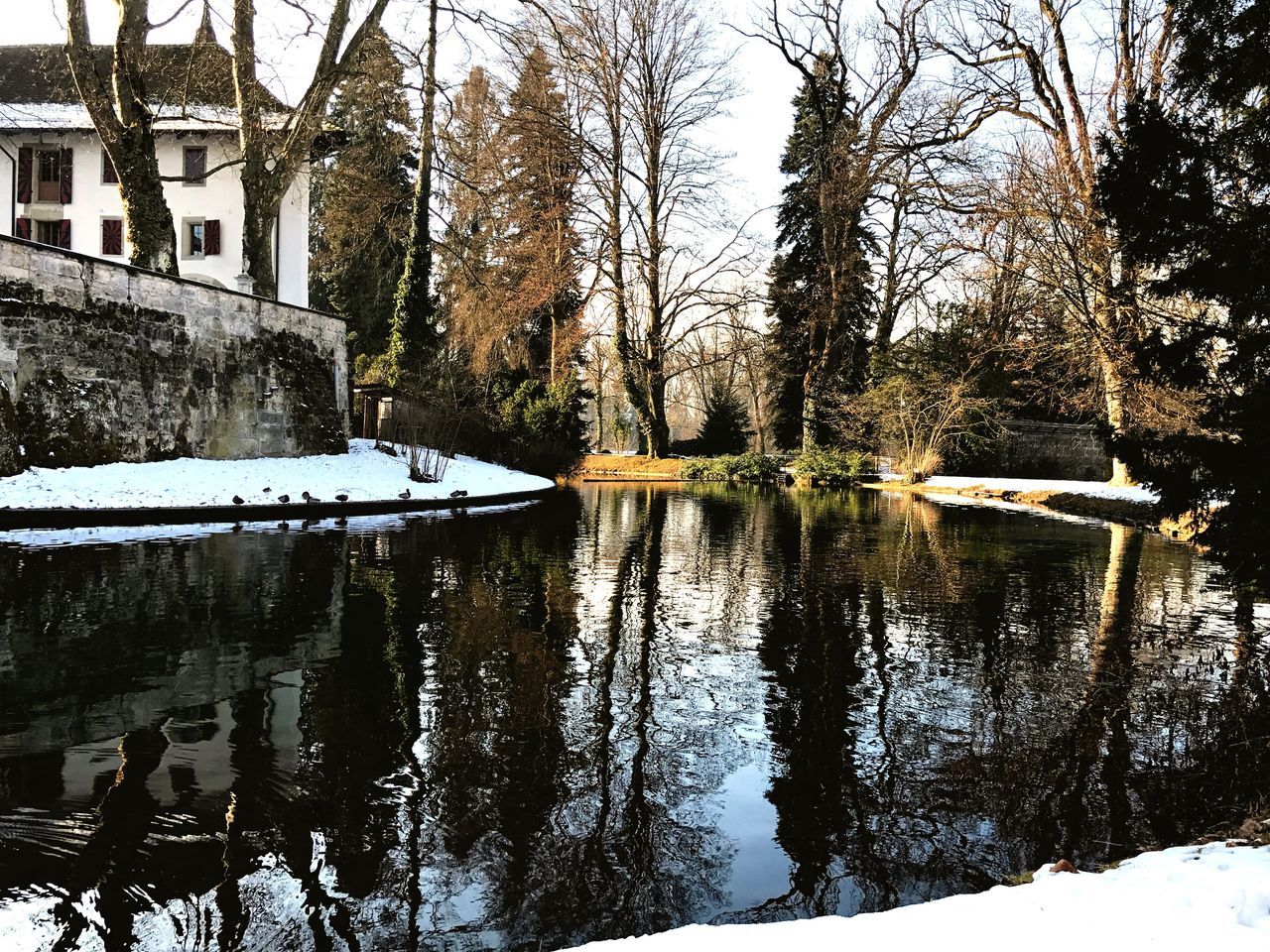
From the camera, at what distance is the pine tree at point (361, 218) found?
30562mm

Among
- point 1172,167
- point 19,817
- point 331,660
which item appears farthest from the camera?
point 331,660

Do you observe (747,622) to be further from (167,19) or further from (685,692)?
(167,19)

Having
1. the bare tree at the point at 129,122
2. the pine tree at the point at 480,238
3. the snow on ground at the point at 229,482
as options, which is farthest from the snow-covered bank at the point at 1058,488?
the bare tree at the point at 129,122

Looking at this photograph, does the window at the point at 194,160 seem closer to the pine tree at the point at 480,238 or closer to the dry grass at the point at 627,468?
the pine tree at the point at 480,238

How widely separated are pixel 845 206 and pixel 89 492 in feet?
52.8

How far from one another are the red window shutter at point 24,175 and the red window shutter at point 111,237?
9.12ft

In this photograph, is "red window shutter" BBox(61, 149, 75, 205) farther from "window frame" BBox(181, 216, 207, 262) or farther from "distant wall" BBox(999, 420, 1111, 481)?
"distant wall" BBox(999, 420, 1111, 481)

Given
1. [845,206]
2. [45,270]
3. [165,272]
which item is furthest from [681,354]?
[45,270]

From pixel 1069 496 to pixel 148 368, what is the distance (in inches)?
803

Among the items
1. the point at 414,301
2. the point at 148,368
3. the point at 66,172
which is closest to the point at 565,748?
the point at 148,368

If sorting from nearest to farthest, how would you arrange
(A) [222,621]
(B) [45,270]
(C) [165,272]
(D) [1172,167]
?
(D) [1172,167], (A) [222,621], (B) [45,270], (C) [165,272]

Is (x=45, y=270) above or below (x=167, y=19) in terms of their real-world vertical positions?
below

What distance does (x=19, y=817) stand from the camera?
Result: 3432 mm

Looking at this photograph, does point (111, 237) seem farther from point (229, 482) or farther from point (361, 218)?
point (229, 482)
